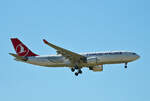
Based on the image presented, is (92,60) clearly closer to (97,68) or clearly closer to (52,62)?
(97,68)

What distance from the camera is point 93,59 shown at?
7106 cm

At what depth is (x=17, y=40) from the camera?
268 ft

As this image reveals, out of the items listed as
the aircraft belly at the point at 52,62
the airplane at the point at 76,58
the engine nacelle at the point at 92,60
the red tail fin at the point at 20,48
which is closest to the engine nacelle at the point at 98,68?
the airplane at the point at 76,58

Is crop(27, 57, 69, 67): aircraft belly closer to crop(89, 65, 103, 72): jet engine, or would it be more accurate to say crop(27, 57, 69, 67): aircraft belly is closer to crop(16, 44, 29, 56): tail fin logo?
crop(16, 44, 29, 56): tail fin logo

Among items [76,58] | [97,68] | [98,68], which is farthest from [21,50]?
[98,68]

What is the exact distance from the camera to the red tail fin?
255ft

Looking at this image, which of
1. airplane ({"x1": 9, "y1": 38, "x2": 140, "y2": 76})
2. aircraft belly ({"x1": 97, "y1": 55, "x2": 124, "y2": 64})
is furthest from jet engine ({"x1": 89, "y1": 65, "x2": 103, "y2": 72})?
aircraft belly ({"x1": 97, "y1": 55, "x2": 124, "y2": 64})

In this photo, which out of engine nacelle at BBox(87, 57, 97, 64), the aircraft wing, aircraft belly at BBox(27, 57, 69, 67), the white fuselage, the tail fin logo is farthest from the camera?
the tail fin logo

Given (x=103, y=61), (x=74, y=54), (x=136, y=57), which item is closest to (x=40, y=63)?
(x=74, y=54)

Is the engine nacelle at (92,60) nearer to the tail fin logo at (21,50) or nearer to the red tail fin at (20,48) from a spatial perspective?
the red tail fin at (20,48)

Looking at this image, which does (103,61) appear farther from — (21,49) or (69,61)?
(21,49)

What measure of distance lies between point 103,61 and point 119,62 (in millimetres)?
3067

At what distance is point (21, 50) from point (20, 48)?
2.32ft

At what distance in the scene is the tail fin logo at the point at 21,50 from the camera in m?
78.3
